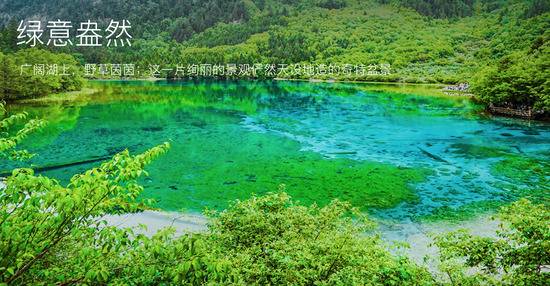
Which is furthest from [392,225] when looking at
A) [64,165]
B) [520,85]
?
[520,85]

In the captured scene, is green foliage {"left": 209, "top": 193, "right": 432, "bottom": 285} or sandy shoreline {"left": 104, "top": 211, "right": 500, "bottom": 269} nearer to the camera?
green foliage {"left": 209, "top": 193, "right": 432, "bottom": 285}

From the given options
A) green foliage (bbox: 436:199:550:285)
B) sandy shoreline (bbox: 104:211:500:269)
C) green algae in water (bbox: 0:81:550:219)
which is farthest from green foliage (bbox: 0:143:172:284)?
green algae in water (bbox: 0:81:550:219)

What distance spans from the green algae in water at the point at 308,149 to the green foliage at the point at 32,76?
4633 millimetres

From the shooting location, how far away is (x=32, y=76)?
242 feet

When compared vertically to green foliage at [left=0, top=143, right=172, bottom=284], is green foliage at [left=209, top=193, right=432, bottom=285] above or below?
below

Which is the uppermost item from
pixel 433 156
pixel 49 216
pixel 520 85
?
pixel 520 85

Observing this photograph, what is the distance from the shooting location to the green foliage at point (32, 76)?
224 feet

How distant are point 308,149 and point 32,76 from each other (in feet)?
186

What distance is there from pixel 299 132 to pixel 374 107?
27381 mm

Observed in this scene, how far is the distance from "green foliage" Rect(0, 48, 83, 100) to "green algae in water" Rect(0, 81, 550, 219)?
182 inches

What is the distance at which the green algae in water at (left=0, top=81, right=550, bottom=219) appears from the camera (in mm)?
27156

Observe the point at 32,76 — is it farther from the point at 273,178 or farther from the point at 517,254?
the point at 517,254

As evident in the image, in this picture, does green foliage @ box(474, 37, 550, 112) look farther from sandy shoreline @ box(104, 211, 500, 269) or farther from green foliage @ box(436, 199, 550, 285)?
green foliage @ box(436, 199, 550, 285)

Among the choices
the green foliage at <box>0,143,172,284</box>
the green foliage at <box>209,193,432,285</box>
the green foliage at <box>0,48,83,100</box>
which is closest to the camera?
the green foliage at <box>0,143,172,284</box>
